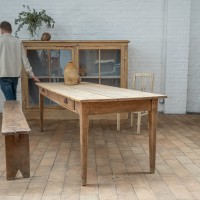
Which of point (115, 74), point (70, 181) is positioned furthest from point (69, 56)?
point (70, 181)

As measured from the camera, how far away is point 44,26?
5980mm

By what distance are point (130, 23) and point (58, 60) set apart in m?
1.71

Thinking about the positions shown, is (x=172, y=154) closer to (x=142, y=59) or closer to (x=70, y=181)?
(x=70, y=181)

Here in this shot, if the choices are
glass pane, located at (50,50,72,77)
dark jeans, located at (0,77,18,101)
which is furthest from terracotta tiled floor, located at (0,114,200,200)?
glass pane, located at (50,50,72,77)

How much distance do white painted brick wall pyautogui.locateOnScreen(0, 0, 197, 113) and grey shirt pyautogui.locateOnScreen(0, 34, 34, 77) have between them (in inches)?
63.4

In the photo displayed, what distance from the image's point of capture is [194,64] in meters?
6.28

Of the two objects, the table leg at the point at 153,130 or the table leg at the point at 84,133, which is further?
the table leg at the point at 153,130

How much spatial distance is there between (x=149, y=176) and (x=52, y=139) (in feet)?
5.94

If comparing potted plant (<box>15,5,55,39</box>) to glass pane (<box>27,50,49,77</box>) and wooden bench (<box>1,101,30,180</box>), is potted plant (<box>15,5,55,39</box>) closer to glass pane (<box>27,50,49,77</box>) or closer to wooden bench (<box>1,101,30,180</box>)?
glass pane (<box>27,50,49,77</box>)

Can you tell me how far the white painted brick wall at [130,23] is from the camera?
5.96 metres

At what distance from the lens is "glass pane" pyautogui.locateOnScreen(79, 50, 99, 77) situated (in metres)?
5.42

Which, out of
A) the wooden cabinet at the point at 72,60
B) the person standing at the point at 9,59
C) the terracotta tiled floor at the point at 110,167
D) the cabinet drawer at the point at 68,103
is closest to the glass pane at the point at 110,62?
the wooden cabinet at the point at 72,60

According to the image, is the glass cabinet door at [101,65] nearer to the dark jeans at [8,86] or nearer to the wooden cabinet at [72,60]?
the wooden cabinet at [72,60]

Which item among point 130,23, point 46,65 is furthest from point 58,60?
point 130,23
